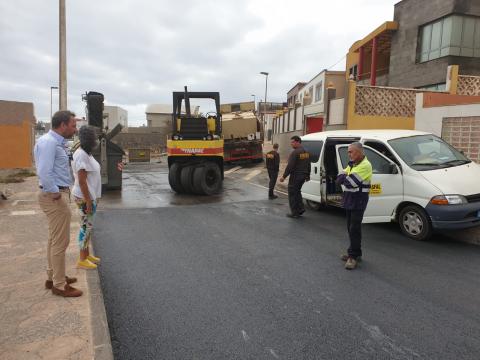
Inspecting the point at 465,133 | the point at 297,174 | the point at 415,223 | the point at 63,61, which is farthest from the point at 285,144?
the point at 415,223

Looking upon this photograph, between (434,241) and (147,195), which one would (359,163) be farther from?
(147,195)

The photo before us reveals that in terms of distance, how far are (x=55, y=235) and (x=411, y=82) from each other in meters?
22.2

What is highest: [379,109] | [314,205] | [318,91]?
[318,91]

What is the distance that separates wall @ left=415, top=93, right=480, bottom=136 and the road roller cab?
6.05 metres

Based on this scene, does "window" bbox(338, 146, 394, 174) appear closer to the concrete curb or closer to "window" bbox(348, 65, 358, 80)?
the concrete curb

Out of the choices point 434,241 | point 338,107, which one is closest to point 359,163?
point 434,241

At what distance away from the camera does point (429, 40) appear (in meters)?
20.8

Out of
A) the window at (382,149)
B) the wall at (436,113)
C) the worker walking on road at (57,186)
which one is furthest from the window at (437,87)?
the worker walking on road at (57,186)

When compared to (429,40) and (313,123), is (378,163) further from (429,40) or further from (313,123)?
(429,40)

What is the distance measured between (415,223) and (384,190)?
0.77 m

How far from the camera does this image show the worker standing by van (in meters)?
5.18

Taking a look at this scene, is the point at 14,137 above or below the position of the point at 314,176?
above

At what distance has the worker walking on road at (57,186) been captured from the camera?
3723 mm

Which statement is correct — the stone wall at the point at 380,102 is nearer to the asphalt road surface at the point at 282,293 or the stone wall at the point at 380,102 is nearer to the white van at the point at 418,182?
the white van at the point at 418,182
